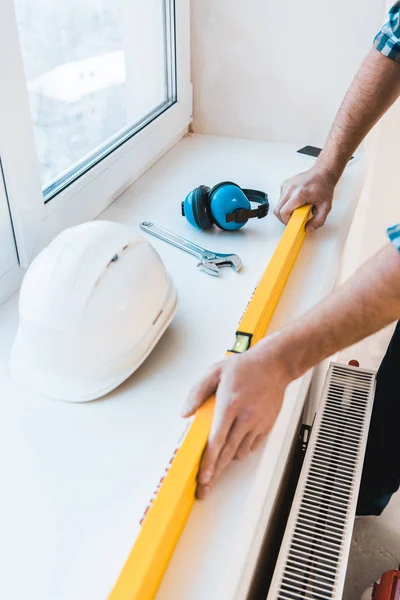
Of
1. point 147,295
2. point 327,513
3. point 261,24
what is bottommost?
point 327,513

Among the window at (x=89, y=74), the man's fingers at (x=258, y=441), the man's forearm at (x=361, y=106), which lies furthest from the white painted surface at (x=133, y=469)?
the window at (x=89, y=74)

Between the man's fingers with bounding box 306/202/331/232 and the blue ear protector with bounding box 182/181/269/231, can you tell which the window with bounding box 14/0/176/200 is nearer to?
the blue ear protector with bounding box 182/181/269/231

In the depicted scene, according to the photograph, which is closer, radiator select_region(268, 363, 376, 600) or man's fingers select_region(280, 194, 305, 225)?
radiator select_region(268, 363, 376, 600)

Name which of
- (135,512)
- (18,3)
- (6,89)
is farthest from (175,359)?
(18,3)

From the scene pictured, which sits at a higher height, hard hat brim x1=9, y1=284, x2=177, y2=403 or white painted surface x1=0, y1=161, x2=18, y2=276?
white painted surface x1=0, y1=161, x2=18, y2=276

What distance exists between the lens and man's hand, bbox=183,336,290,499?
66cm

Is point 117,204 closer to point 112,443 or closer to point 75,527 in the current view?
point 112,443

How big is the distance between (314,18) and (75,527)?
1255 mm

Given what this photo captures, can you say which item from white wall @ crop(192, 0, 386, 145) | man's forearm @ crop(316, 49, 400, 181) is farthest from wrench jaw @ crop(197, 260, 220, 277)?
white wall @ crop(192, 0, 386, 145)

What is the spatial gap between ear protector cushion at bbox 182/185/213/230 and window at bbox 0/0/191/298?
196 millimetres

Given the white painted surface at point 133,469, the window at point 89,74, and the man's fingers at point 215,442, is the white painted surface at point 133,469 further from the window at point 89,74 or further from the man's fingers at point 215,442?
the window at point 89,74

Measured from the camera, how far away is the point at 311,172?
1182 millimetres

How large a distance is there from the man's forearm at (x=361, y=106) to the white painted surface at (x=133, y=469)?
0.21 meters

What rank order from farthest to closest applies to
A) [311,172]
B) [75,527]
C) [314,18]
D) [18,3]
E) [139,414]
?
[314,18] < [311,172] < [18,3] < [139,414] < [75,527]
